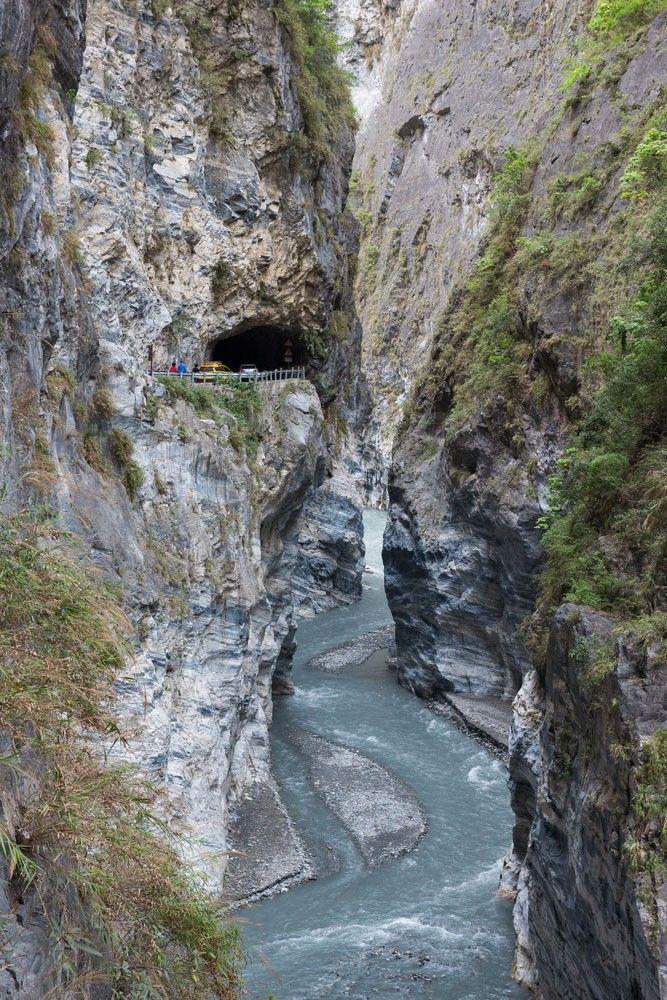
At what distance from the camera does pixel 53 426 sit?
12.9 m

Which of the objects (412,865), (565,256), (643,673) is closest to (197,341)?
(565,256)

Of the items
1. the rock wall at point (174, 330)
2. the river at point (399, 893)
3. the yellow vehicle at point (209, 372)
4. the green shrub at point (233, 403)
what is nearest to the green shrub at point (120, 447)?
the rock wall at point (174, 330)

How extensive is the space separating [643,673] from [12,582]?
24.1ft

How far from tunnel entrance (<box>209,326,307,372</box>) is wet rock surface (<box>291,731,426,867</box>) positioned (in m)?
14.6

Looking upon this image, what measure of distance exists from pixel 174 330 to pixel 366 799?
46.8 ft

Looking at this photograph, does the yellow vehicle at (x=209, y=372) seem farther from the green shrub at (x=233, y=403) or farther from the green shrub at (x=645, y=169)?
the green shrub at (x=645, y=169)

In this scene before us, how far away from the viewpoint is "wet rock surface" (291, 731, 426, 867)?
19.9 metres

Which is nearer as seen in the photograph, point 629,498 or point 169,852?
point 169,852

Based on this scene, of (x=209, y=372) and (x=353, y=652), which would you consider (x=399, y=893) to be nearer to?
(x=209, y=372)

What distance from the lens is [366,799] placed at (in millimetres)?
21859

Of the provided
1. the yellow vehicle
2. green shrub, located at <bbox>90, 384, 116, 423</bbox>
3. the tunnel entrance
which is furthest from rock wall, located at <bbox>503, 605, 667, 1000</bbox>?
the tunnel entrance

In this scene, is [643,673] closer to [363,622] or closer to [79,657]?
[79,657]

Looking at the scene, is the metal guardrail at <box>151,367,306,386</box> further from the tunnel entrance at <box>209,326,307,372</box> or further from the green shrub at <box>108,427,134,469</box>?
the green shrub at <box>108,427,134,469</box>

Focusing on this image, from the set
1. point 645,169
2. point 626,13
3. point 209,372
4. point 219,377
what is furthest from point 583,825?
point 626,13
